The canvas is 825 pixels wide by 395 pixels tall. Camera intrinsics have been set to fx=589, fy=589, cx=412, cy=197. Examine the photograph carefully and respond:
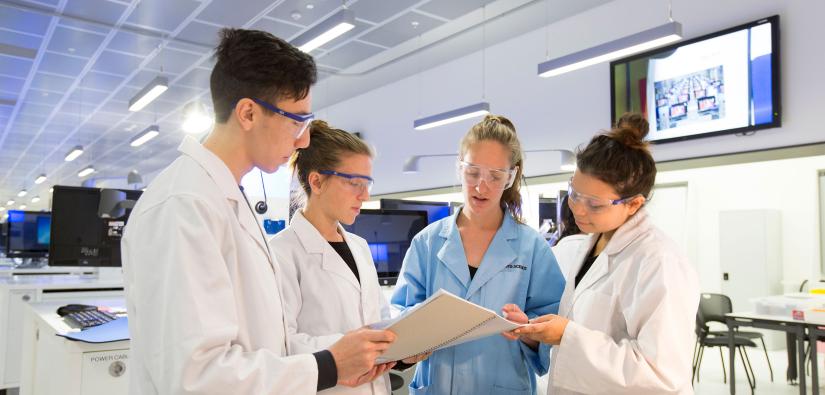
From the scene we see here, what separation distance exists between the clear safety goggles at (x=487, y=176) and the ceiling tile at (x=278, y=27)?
582 cm

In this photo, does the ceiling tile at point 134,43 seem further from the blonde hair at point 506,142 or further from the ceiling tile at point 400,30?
the blonde hair at point 506,142

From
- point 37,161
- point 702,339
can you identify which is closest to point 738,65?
point 702,339

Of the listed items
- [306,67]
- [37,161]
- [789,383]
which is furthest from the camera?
[37,161]

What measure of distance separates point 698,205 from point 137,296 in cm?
964

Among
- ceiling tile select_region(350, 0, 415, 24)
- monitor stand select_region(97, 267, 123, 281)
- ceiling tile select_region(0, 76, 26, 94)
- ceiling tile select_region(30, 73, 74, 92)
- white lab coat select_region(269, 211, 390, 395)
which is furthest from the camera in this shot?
ceiling tile select_region(0, 76, 26, 94)

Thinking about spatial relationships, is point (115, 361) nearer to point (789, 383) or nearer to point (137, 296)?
point (137, 296)

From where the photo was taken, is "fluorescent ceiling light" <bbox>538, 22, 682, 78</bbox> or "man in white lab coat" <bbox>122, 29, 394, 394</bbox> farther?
"fluorescent ceiling light" <bbox>538, 22, 682, 78</bbox>

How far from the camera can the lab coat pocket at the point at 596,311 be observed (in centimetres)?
145

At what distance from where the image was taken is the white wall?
214 inches

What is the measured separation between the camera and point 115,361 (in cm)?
231

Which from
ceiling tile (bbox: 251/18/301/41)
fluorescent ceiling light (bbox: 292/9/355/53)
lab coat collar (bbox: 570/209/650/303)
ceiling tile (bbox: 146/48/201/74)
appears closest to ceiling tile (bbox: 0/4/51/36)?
ceiling tile (bbox: 146/48/201/74)

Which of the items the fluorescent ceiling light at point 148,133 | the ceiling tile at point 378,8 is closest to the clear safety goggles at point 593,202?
the ceiling tile at point 378,8

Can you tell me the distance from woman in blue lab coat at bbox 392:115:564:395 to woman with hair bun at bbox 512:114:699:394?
0.46ft

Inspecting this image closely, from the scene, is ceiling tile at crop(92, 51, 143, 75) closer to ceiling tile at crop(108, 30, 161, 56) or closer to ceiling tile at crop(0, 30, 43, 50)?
ceiling tile at crop(108, 30, 161, 56)
